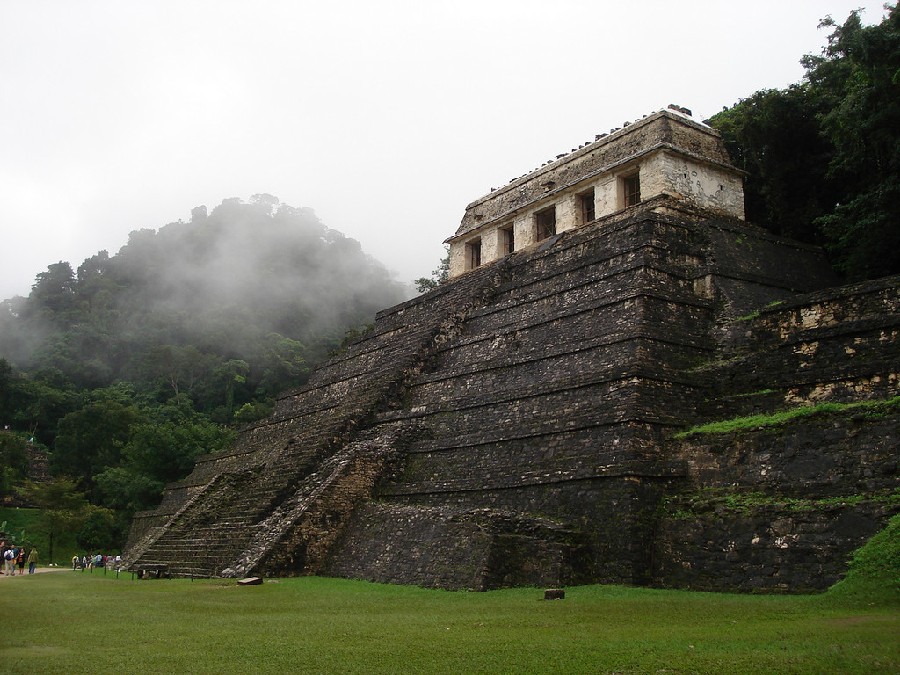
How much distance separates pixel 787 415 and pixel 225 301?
54023 mm

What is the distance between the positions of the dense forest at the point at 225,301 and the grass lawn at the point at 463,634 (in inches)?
434

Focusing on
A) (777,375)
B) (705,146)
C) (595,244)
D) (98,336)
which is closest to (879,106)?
(705,146)

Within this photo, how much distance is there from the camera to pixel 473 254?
80.9 ft

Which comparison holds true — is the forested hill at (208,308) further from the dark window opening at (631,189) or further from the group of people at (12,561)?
the dark window opening at (631,189)

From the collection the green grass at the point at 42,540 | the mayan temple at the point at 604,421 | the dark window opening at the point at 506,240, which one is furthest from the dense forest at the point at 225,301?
the dark window opening at the point at 506,240

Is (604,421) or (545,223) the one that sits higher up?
(545,223)

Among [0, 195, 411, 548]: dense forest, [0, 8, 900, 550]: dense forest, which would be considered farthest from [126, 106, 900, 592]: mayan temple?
[0, 195, 411, 548]: dense forest

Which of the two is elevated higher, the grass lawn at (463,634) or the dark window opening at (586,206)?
the dark window opening at (586,206)

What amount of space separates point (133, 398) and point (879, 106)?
137 ft

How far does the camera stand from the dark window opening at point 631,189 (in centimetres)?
1967

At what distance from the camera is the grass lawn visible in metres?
5.62

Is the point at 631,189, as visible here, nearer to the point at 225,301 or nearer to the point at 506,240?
the point at 506,240

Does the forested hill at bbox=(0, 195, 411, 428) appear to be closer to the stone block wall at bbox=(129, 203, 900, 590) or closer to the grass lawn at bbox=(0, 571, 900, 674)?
the stone block wall at bbox=(129, 203, 900, 590)

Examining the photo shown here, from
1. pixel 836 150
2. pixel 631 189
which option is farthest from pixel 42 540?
pixel 836 150
